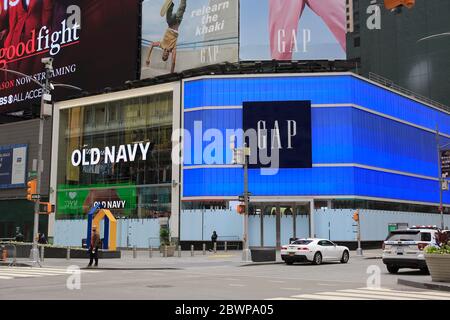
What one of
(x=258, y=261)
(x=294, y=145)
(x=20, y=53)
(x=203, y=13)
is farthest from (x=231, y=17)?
(x=20, y=53)

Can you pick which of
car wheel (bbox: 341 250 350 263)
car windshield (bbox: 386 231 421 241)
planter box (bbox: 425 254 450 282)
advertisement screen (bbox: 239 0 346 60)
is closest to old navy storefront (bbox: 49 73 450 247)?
advertisement screen (bbox: 239 0 346 60)

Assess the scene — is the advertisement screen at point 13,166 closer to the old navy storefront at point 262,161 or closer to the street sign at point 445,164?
the old navy storefront at point 262,161

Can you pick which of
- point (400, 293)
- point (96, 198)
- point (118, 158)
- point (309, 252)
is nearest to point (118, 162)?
point (118, 158)

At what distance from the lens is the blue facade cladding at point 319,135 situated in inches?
1821

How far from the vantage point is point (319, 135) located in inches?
1841

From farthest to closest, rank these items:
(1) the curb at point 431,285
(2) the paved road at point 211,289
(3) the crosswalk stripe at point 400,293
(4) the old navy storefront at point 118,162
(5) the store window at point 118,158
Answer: (5) the store window at point 118,158
(4) the old navy storefront at point 118,162
(1) the curb at point 431,285
(2) the paved road at point 211,289
(3) the crosswalk stripe at point 400,293

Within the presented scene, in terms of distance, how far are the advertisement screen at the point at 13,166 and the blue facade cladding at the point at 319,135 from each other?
74.0 ft

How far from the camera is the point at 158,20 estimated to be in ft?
196

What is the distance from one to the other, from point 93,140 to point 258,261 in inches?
1193

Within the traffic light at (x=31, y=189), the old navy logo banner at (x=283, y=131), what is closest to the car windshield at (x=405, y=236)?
the traffic light at (x=31, y=189)

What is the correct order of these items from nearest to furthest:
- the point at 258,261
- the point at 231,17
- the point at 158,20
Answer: the point at 258,261, the point at 231,17, the point at 158,20

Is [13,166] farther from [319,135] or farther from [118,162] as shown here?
[319,135]

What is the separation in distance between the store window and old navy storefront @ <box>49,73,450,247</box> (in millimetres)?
119

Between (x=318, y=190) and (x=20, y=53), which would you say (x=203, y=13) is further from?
(x=20, y=53)
